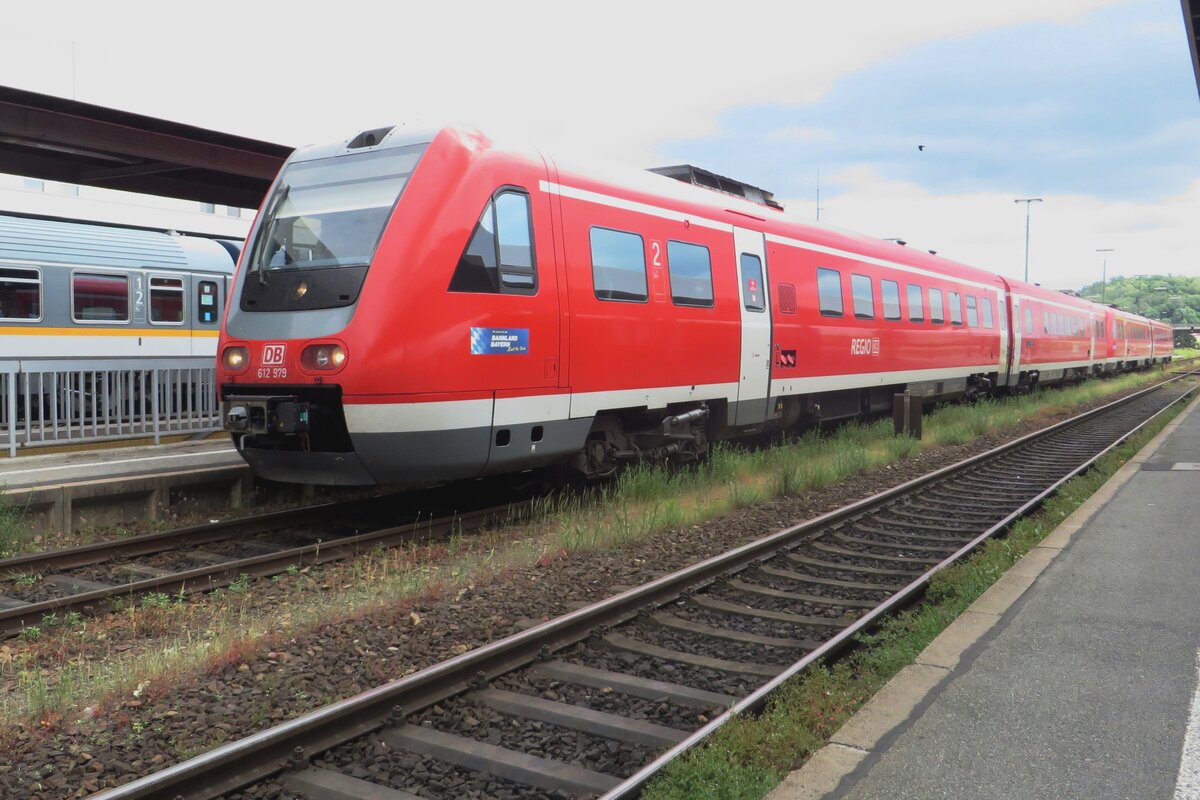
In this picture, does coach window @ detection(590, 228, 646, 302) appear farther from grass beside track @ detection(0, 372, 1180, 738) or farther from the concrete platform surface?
the concrete platform surface

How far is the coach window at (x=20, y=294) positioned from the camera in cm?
1484

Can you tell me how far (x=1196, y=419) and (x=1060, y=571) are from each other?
16768mm

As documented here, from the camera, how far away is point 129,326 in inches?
651

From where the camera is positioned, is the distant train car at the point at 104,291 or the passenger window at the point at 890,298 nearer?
the distant train car at the point at 104,291

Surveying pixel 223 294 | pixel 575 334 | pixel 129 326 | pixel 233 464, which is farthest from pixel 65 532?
pixel 223 294

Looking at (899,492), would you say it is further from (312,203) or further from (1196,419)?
(1196,419)

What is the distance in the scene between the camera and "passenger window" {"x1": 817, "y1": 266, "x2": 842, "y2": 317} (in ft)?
44.3

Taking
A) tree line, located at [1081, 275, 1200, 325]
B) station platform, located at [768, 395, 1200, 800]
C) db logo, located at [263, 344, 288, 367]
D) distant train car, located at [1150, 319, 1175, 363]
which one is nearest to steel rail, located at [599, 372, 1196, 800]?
station platform, located at [768, 395, 1200, 800]

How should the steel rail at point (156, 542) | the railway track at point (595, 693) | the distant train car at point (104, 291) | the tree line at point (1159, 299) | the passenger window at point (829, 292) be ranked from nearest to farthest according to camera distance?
the railway track at point (595, 693) < the steel rail at point (156, 542) < the passenger window at point (829, 292) < the distant train car at point (104, 291) < the tree line at point (1159, 299)

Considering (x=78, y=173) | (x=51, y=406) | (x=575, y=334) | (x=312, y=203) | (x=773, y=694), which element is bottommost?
(x=773, y=694)

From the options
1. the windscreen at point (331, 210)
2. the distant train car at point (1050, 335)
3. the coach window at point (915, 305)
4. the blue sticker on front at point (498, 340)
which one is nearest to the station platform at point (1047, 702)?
the blue sticker on front at point (498, 340)

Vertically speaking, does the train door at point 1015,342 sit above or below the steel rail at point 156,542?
above

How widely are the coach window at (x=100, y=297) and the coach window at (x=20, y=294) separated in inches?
21.9

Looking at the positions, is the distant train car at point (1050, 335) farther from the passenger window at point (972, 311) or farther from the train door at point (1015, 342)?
the passenger window at point (972, 311)
